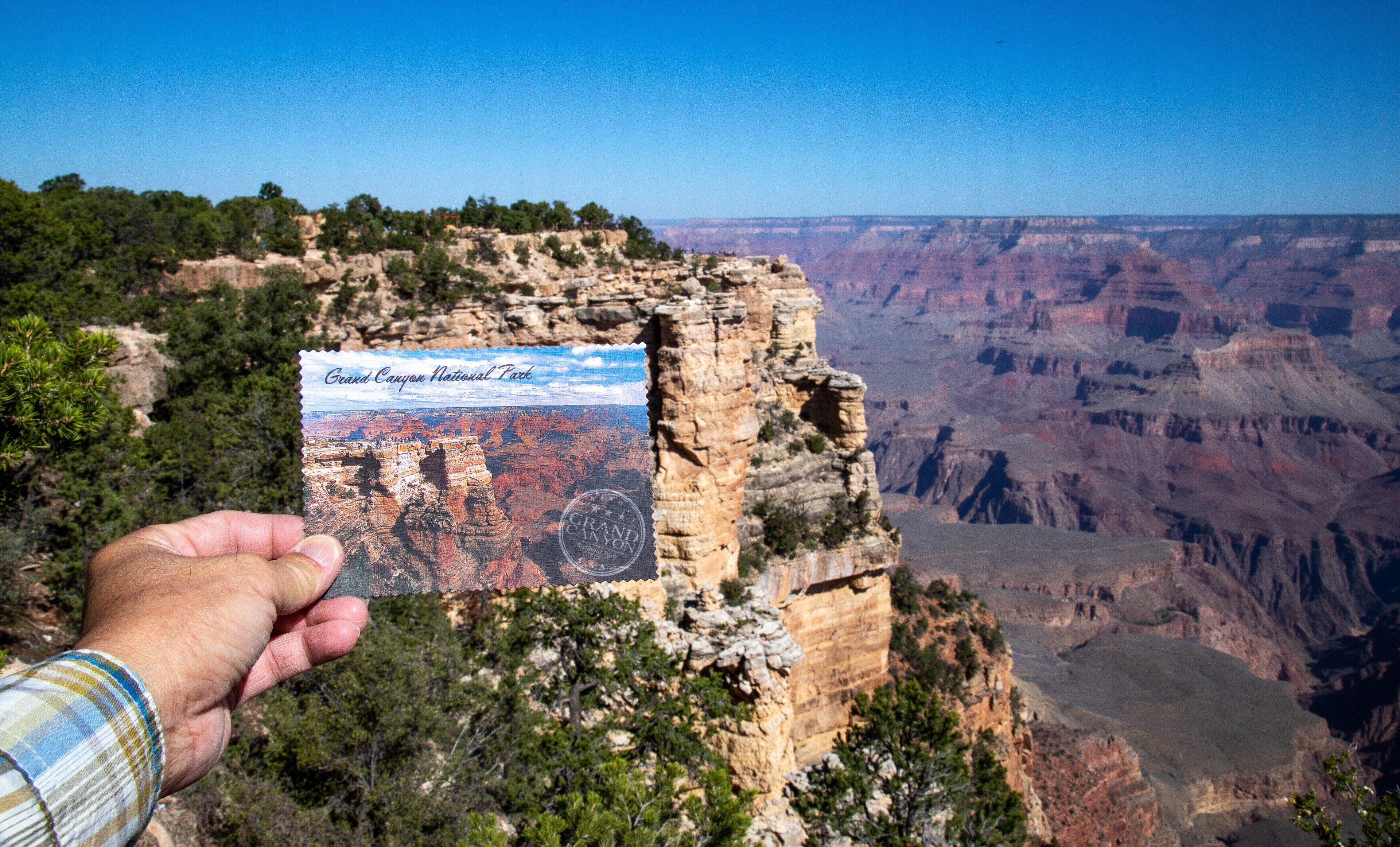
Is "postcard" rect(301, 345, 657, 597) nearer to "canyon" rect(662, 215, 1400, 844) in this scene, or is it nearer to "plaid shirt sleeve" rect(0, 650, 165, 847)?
"plaid shirt sleeve" rect(0, 650, 165, 847)

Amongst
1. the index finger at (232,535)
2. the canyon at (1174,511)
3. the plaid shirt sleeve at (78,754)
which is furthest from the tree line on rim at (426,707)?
the canyon at (1174,511)

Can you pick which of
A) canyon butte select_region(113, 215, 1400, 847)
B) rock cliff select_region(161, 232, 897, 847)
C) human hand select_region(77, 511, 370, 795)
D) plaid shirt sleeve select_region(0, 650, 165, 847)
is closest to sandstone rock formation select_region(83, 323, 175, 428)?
canyon butte select_region(113, 215, 1400, 847)

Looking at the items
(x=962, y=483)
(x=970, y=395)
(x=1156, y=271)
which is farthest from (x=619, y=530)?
(x=1156, y=271)

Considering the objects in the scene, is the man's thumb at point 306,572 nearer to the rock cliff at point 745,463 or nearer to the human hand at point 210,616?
the human hand at point 210,616

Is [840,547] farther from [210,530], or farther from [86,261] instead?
[86,261]

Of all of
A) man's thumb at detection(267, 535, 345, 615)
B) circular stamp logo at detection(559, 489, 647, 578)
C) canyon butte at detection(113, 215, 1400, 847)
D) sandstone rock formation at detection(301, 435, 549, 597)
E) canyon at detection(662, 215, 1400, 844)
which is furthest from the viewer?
canyon at detection(662, 215, 1400, 844)
